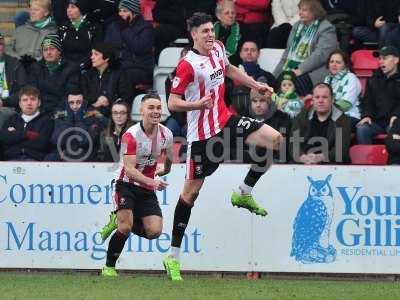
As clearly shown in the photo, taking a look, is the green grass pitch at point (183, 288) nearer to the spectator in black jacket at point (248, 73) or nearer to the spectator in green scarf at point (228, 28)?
the spectator in black jacket at point (248, 73)

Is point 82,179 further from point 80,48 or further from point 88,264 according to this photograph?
point 80,48

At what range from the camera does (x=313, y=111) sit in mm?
16844

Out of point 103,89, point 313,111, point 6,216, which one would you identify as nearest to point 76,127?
point 103,89

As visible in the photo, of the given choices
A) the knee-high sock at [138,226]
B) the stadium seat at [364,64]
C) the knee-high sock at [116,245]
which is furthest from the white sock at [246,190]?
the stadium seat at [364,64]

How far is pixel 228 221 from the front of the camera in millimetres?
15797

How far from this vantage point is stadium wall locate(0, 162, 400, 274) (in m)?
15.5

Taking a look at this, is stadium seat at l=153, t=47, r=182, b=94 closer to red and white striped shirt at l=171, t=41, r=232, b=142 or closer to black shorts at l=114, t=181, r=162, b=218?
black shorts at l=114, t=181, r=162, b=218

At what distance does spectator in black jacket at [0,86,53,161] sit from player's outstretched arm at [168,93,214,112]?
157 inches

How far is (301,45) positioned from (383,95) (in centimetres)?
164

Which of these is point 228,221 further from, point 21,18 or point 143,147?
point 21,18

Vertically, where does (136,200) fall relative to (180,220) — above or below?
above

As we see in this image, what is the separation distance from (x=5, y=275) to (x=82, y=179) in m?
1.41

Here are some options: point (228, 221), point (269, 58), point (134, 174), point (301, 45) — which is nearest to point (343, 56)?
point (301, 45)

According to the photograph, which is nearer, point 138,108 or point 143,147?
point 143,147
